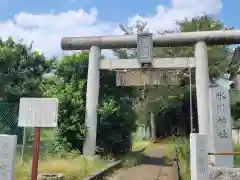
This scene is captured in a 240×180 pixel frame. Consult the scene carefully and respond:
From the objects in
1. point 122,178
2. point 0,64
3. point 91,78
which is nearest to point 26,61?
point 0,64

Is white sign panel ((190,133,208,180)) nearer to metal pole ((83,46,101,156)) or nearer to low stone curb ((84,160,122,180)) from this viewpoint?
low stone curb ((84,160,122,180))

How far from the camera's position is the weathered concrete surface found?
879 cm

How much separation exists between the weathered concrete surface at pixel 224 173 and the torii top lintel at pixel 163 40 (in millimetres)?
6751

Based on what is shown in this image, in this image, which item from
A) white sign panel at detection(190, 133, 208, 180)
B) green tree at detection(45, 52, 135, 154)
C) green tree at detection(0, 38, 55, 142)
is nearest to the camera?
white sign panel at detection(190, 133, 208, 180)

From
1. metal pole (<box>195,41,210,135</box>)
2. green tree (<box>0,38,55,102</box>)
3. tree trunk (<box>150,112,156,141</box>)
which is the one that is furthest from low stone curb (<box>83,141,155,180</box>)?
tree trunk (<box>150,112,156,141</box>)

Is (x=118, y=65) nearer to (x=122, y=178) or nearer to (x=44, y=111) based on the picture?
(x=122, y=178)

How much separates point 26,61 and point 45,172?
8.18 m

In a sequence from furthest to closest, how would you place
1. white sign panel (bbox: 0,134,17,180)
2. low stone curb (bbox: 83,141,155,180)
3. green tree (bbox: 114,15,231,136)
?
green tree (bbox: 114,15,231,136), low stone curb (bbox: 83,141,155,180), white sign panel (bbox: 0,134,17,180)

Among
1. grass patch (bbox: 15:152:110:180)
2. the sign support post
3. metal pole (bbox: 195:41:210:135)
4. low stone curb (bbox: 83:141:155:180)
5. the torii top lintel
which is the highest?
the torii top lintel

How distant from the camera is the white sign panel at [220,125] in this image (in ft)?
32.4

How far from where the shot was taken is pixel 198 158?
252 inches

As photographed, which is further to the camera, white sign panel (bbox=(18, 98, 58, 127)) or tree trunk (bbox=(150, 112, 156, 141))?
tree trunk (bbox=(150, 112, 156, 141))

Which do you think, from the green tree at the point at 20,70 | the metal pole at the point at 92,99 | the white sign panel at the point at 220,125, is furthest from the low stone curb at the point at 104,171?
the green tree at the point at 20,70

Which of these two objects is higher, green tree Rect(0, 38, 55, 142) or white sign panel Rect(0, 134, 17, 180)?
green tree Rect(0, 38, 55, 142)
